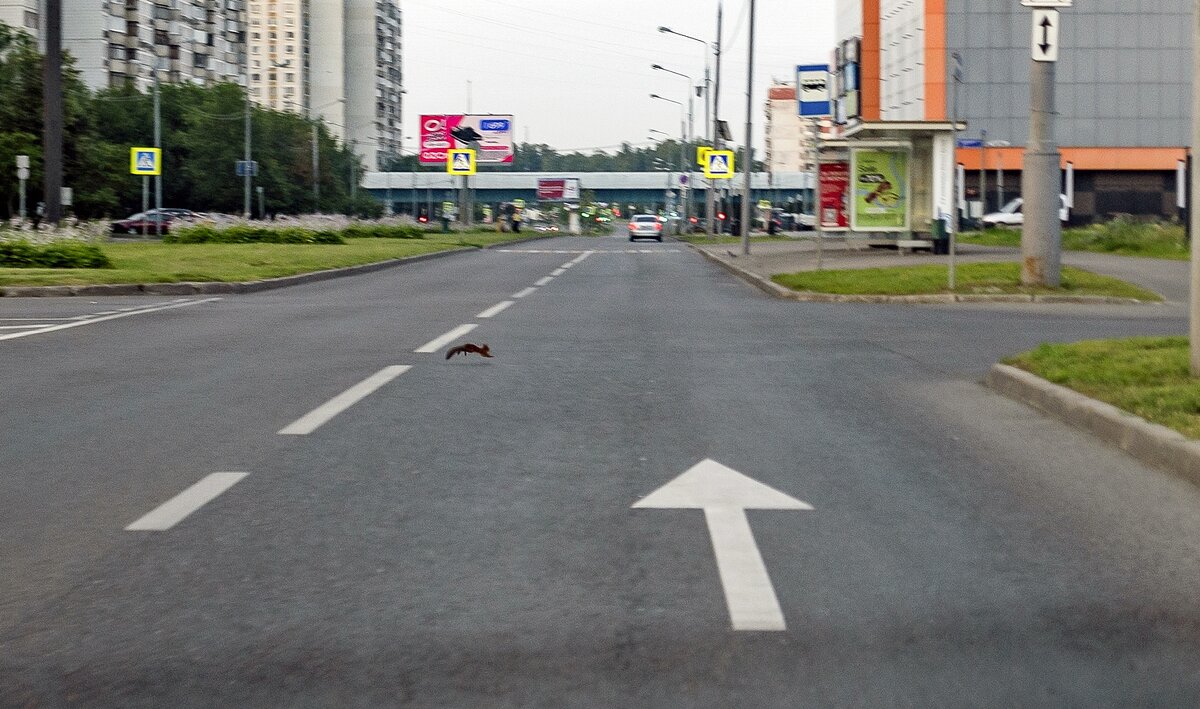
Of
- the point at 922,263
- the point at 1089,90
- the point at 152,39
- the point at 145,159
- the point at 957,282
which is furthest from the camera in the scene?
the point at 152,39

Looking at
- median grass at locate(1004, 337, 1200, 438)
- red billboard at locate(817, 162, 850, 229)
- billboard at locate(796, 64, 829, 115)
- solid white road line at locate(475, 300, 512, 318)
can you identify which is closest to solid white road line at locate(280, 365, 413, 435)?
median grass at locate(1004, 337, 1200, 438)

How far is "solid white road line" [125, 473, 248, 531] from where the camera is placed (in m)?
6.05

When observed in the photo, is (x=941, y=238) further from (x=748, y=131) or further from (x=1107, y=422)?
(x=1107, y=422)

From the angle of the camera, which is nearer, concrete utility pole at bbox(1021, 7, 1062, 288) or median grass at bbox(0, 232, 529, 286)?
concrete utility pole at bbox(1021, 7, 1062, 288)

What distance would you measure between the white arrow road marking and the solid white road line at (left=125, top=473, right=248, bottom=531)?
181 cm

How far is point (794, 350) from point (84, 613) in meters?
9.63

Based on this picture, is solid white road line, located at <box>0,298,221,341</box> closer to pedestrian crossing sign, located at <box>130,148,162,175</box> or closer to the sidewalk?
the sidewalk

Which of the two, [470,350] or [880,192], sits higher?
[880,192]

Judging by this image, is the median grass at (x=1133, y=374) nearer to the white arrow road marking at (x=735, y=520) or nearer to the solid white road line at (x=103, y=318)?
the white arrow road marking at (x=735, y=520)

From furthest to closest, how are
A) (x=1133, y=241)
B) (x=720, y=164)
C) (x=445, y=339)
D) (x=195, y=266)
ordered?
(x=720, y=164)
(x=1133, y=241)
(x=195, y=266)
(x=445, y=339)

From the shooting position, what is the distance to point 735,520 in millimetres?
6148

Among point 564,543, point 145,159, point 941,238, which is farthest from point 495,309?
point 145,159

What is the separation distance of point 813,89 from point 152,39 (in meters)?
94.5

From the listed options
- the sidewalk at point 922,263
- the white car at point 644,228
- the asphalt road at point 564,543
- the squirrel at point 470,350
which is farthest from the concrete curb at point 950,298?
A: the white car at point 644,228
